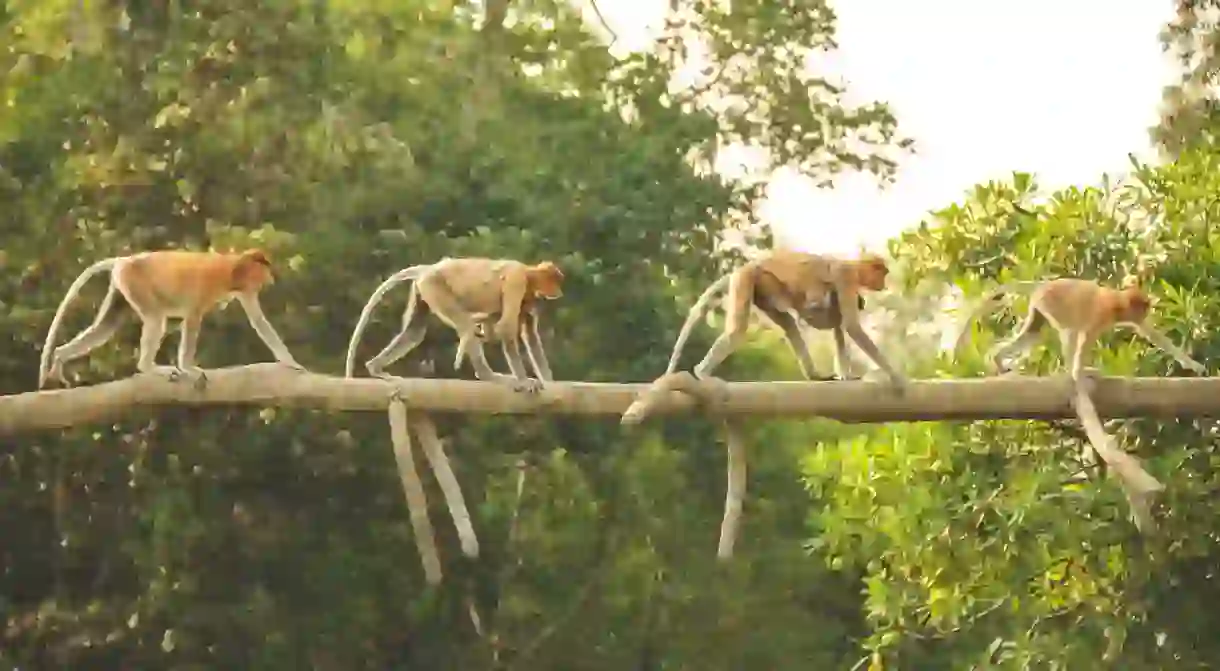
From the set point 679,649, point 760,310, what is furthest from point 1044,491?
point 679,649

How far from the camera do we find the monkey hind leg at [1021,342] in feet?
24.0

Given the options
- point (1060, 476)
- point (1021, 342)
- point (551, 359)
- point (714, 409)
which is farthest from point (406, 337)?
point (551, 359)

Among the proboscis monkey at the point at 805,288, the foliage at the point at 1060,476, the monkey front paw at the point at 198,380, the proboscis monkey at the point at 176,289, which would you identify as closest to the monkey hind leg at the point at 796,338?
the proboscis monkey at the point at 805,288

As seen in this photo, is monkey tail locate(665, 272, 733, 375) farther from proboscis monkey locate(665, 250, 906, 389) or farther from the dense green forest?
the dense green forest

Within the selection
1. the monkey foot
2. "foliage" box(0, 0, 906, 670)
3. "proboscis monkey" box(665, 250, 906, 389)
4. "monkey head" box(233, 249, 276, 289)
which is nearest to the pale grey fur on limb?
the monkey foot

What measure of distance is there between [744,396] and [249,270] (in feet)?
7.70

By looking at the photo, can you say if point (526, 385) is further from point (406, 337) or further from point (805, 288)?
point (805, 288)

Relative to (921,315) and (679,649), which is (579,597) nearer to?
(679,649)

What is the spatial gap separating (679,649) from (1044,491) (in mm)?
8755

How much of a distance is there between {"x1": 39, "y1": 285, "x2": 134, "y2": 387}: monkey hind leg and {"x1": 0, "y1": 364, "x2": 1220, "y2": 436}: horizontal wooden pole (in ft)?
2.29

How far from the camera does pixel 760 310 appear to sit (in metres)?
6.90

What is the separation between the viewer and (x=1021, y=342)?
756 centimetres

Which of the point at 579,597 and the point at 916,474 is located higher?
the point at 916,474

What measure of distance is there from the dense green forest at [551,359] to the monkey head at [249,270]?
2.57 m
